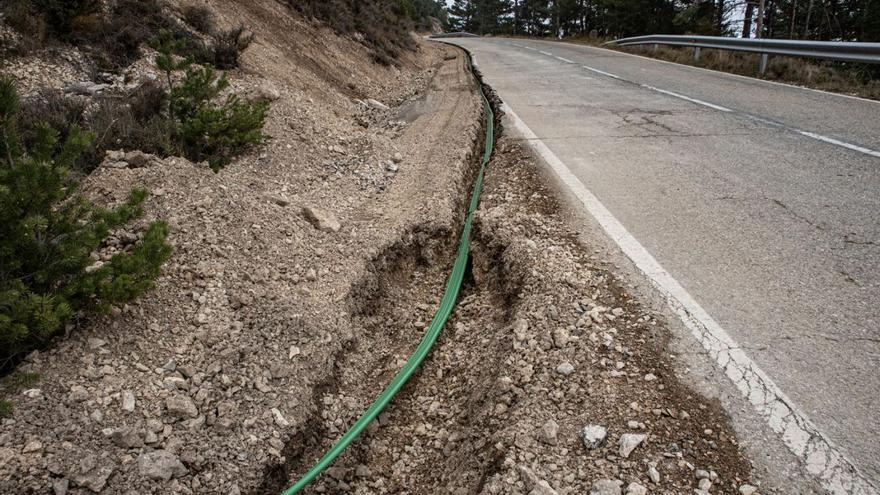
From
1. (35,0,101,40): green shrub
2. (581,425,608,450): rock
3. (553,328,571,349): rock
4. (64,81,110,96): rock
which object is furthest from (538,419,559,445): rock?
(35,0,101,40): green shrub

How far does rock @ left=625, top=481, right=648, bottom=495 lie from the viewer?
2.10 m

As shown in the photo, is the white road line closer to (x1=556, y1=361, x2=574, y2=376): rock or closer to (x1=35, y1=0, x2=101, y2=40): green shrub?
(x1=556, y1=361, x2=574, y2=376): rock

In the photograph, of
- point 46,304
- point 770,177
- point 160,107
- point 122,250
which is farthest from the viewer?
point 160,107

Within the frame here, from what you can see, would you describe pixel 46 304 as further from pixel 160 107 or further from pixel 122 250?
pixel 160 107

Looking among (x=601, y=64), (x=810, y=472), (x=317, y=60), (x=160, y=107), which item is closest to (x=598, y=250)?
(x=810, y=472)

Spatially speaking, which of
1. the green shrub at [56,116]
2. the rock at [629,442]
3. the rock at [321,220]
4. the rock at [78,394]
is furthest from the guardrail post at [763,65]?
the rock at [78,394]

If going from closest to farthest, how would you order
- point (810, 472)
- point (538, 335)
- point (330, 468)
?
point (810, 472) < point (330, 468) < point (538, 335)

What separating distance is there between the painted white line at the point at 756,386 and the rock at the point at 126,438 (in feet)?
9.38

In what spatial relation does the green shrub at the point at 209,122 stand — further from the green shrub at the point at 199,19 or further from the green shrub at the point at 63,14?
the green shrub at the point at 199,19

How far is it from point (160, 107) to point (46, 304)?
3.37 meters

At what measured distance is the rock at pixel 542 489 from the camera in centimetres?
216

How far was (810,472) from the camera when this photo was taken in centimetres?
209

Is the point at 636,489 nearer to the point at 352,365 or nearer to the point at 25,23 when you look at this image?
the point at 352,365

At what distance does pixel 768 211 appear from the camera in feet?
14.0
